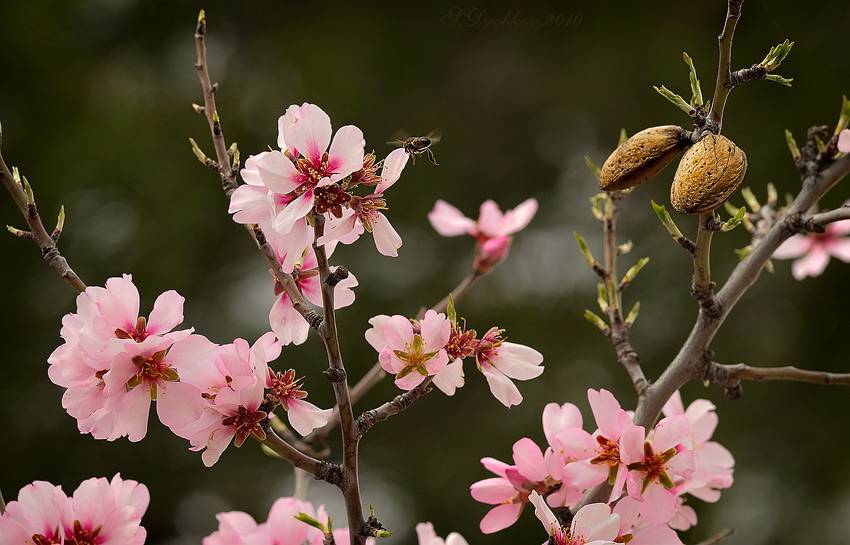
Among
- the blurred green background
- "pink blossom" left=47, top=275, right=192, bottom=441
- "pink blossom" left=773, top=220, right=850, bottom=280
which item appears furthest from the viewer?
the blurred green background

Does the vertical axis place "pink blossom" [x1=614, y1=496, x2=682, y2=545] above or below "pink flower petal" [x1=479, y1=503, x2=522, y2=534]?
below

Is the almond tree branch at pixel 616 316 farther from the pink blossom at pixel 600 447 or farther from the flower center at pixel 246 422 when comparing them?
the flower center at pixel 246 422

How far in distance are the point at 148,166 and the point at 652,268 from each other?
158 centimetres

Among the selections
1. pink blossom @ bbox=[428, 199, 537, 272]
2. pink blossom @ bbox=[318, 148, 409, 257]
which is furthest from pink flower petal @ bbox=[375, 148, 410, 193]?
pink blossom @ bbox=[428, 199, 537, 272]

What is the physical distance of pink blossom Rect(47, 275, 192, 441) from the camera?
445 mm

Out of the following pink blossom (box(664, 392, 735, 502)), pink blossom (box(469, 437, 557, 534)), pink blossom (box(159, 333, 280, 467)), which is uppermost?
Answer: pink blossom (box(159, 333, 280, 467))

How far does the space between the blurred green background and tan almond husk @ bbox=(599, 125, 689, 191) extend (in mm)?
1947

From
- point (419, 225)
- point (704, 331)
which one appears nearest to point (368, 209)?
point (704, 331)

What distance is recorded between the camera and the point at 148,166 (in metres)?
2.83

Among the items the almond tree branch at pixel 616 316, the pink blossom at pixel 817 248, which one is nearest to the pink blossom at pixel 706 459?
the almond tree branch at pixel 616 316

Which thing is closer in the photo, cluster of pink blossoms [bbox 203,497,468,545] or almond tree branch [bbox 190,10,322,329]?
almond tree branch [bbox 190,10,322,329]

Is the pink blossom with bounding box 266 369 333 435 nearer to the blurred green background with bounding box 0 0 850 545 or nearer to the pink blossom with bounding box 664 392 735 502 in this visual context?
the pink blossom with bounding box 664 392 735 502

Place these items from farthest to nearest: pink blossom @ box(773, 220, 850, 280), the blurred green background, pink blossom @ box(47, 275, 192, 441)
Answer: the blurred green background, pink blossom @ box(773, 220, 850, 280), pink blossom @ box(47, 275, 192, 441)

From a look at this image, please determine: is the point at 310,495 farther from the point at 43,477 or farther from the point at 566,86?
the point at 566,86
